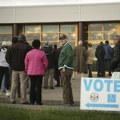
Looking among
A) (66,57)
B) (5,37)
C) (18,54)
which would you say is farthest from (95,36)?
(66,57)

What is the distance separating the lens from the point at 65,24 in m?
29.5

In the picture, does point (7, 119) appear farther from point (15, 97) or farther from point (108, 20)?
point (108, 20)

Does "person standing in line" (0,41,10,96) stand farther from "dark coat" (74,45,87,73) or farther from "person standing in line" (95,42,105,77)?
"person standing in line" (95,42,105,77)

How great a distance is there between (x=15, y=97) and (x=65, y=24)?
15045 millimetres

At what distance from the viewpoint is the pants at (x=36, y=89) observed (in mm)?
13977

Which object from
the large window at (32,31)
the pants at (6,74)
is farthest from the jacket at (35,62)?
the large window at (32,31)

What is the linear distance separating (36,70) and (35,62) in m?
0.23

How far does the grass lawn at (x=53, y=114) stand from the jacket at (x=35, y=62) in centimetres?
187

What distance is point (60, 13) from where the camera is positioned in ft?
94.0

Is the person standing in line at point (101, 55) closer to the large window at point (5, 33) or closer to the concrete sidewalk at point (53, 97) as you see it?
the concrete sidewalk at point (53, 97)

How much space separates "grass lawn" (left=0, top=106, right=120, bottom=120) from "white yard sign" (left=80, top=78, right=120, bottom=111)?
0.67 ft

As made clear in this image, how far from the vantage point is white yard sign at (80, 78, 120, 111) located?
1178cm

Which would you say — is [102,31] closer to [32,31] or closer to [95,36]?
[95,36]

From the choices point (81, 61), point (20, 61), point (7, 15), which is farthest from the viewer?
point (7, 15)
